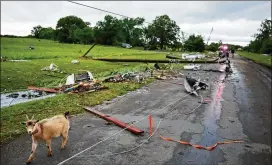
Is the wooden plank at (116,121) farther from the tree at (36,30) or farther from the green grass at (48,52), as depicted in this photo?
the tree at (36,30)

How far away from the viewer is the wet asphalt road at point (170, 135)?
7.01 meters

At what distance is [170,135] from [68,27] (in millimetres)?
101559

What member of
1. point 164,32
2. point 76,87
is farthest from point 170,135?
point 164,32

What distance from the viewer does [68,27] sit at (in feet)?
340

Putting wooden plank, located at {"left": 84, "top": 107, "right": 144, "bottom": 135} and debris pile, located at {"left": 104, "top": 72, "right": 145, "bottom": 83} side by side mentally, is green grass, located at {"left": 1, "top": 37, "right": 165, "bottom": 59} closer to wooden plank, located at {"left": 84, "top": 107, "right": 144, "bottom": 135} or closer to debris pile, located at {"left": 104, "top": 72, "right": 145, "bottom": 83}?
debris pile, located at {"left": 104, "top": 72, "right": 145, "bottom": 83}

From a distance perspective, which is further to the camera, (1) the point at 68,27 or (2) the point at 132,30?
(2) the point at 132,30

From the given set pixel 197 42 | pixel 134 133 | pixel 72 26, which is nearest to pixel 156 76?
pixel 134 133

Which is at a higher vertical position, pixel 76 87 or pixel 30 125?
pixel 30 125

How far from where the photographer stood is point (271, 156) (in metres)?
7.58

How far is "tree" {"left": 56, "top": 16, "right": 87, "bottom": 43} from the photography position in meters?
92.9

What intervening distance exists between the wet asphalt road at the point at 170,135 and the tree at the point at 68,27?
82339 mm

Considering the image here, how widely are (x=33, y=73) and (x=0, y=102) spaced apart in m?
7.68

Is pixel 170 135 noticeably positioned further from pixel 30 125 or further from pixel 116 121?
pixel 30 125

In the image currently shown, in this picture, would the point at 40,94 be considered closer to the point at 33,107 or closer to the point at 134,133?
the point at 33,107
